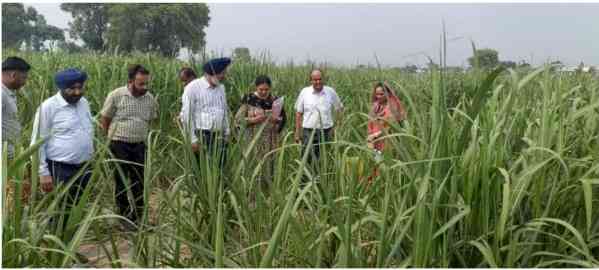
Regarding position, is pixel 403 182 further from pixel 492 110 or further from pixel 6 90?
pixel 6 90

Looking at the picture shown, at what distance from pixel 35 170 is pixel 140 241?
46 centimetres

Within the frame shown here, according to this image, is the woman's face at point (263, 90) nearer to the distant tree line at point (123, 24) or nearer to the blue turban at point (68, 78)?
the blue turban at point (68, 78)

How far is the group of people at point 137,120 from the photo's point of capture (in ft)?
7.64

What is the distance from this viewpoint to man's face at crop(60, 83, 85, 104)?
2.86 m

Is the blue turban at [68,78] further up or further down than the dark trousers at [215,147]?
further up

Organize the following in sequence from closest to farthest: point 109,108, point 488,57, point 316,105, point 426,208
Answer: point 426,208 < point 488,57 < point 109,108 < point 316,105

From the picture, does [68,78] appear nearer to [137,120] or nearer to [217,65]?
[137,120]

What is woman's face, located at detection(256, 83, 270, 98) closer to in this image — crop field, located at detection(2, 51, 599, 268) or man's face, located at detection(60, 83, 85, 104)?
man's face, located at detection(60, 83, 85, 104)

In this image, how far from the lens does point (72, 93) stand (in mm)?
2855

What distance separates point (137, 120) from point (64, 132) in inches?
33.3

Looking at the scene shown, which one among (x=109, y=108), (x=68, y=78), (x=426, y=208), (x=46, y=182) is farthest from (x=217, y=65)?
(x=426, y=208)

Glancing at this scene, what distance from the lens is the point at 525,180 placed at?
58.8 inches

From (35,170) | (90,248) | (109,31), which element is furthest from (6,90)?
(109,31)

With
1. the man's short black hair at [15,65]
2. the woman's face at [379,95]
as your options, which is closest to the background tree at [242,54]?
the woman's face at [379,95]
